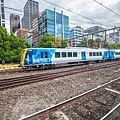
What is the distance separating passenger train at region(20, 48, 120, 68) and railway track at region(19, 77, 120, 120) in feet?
38.4

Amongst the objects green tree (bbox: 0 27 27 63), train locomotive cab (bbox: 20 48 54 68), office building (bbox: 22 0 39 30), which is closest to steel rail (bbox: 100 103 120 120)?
office building (bbox: 22 0 39 30)

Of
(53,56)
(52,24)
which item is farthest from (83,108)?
(52,24)

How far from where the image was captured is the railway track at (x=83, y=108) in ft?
17.5

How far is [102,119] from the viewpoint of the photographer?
491 cm

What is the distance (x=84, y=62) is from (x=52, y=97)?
21.1m

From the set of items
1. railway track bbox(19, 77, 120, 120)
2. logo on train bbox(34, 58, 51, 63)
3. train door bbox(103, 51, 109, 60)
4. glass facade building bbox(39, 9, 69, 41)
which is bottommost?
railway track bbox(19, 77, 120, 120)

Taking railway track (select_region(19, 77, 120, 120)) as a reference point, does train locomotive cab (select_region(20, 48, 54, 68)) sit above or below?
above

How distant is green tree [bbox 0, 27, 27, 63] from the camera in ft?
117

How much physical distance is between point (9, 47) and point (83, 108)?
3418cm

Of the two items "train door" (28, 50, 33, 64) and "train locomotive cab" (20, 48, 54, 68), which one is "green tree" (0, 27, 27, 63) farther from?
"train door" (28, 50, 33, 64)

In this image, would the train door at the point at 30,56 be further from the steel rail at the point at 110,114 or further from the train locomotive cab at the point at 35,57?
the steel rail at the point at 110,114

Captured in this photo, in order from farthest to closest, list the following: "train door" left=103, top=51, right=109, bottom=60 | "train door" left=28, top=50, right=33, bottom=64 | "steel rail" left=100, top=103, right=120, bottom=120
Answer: "train door" left=103, top=51, right=109, bottom=60, "train door" left=28, top=50, right=33, bottom=64, "steel rail" left=100, top=103, right=120, bottom=120

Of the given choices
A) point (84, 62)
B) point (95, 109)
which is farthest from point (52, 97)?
point (84, 62)

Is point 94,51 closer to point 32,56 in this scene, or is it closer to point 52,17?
point 32,56
